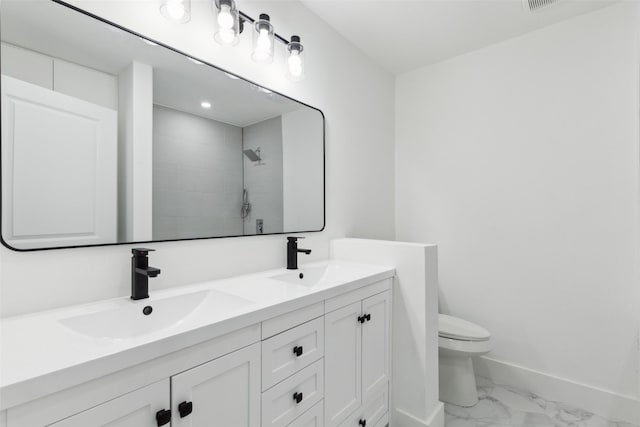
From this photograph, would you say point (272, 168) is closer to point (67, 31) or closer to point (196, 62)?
point (196, 62)

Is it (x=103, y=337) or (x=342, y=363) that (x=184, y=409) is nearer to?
(x=103, y=337)

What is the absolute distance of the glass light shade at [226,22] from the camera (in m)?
1.31

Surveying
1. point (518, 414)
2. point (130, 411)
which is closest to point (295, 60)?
point (130, 411)

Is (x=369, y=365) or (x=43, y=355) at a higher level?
(x=43, y=355)

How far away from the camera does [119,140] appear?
109 cm

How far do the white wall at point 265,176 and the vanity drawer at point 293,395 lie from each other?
27.7 inches

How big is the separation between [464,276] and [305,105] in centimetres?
173

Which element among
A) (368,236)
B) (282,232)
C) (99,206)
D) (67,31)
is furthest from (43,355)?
(368,236)

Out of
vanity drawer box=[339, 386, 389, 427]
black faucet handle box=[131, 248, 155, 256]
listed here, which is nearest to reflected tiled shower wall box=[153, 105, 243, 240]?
black faucet handle box=[131, 248, 155, 256]

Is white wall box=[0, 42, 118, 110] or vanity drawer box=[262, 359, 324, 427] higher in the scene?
white wall box=[0, 42, 118, 110]

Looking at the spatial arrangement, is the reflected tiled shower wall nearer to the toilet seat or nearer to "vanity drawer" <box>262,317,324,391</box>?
"vanity drawer" <box>262,317,324,391</box>

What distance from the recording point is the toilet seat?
1.86 meters

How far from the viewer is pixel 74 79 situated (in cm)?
101

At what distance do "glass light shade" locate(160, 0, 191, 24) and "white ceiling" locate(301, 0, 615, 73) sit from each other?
0.93 metres
